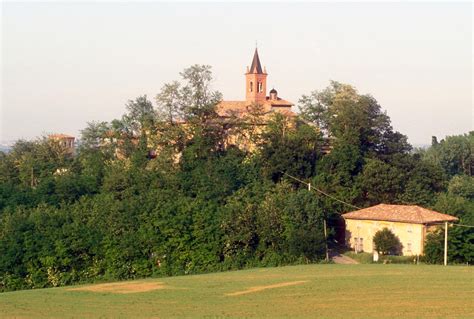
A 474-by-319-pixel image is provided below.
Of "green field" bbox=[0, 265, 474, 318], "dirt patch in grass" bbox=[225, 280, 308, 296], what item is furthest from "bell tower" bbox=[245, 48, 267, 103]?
"dirt patch in grass" bbox=[225, 280, 308, 296]

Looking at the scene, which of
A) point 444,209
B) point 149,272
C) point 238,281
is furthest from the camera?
point 444,209

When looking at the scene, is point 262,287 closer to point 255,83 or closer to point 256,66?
point 255,83

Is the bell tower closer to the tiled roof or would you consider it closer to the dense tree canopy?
the dense tree canopy

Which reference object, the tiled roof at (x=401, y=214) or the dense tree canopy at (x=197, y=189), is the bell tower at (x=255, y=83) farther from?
the tiled roof at (x=401, y=214)

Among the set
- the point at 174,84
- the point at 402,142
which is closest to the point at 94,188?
the point at 174,84

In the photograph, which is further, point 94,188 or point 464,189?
point 464,189

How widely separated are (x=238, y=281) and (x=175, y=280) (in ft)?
11.3

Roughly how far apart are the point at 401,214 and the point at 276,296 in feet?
56.3

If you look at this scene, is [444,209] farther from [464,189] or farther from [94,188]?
[94,188]

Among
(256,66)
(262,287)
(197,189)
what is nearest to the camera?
(262,287)

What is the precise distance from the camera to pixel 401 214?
1826 inches

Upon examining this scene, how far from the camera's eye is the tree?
147ft

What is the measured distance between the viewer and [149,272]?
4259 cm

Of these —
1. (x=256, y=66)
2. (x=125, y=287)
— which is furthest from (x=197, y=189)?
(x=256, y=66)
